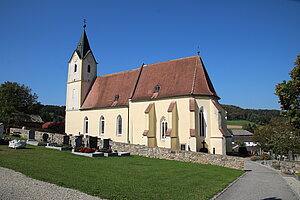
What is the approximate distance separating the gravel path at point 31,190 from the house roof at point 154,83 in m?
19.7

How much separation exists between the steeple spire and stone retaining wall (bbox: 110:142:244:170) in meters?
22.0

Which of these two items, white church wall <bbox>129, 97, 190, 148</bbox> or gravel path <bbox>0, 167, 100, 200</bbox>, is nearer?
gravel path <bbox>0, 167, 100, 200</bbox>

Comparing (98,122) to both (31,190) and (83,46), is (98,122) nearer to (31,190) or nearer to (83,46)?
(83,46)

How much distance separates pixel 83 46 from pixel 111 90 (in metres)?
9.70

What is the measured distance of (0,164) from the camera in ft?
41.6

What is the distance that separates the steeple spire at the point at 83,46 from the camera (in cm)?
3913

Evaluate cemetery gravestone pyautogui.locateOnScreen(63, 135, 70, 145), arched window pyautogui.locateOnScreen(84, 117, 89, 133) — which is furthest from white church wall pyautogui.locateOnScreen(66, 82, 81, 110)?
cemetery gravestone pyautogui.locateOnScreen(63, 135, 70, 145)

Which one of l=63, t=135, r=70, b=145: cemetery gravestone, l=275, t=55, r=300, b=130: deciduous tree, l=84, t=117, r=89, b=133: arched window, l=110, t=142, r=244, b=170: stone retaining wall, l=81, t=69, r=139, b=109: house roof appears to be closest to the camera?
l=110, t=142, r=244, b=170: stone retaining wall

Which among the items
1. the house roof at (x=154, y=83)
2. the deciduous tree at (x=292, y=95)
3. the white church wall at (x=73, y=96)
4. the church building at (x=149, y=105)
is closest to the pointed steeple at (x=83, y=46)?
the church building at (x=149, y=105)

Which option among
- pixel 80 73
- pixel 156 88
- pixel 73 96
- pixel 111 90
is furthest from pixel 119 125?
pixel 80 73

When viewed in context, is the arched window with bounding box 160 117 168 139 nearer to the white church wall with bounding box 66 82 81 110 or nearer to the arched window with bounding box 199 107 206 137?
the arched window with bounding box 199 107 206 137

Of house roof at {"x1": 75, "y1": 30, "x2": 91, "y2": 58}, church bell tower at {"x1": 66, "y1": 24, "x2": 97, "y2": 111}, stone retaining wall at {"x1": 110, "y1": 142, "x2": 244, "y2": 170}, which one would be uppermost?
house roof at {"x1": 75, "y1": 30, "x2": 91, "y2": 58}

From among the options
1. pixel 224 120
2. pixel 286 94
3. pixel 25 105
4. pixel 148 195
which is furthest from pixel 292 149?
pixel 25 105

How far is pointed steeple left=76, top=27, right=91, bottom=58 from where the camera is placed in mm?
39116
